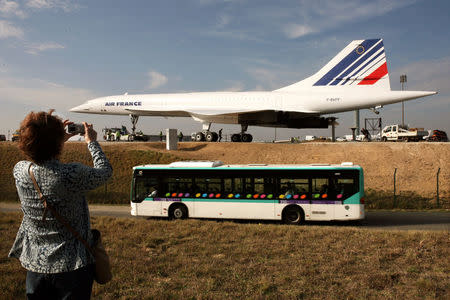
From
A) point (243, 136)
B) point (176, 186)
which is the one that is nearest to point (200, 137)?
point (243, 136)

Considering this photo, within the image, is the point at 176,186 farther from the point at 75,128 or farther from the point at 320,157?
the point at 320,157

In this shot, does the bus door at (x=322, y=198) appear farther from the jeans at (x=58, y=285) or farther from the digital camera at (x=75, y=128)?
the jeans at (x=58, y=285)

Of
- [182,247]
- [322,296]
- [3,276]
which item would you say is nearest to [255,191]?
[182,247]

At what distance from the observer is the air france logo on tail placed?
29139mm

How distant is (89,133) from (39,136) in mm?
553

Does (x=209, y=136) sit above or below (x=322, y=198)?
above

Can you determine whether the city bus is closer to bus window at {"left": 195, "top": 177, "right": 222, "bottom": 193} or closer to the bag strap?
bus window at {"left": 195, "top": 177, "right": 222, "bottom": 193}

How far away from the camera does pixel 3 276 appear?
664 cm

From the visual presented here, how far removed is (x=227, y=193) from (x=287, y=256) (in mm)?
6151

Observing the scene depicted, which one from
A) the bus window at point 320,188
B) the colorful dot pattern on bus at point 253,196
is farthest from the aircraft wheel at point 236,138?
the bus window at point 320,188

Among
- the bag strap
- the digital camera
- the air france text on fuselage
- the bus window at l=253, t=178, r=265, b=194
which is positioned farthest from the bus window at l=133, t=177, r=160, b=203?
the air france text on fuselage

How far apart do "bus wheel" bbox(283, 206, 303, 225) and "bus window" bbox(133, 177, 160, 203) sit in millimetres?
5471

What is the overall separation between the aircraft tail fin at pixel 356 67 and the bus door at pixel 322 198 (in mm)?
18821

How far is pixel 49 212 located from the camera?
275cm
